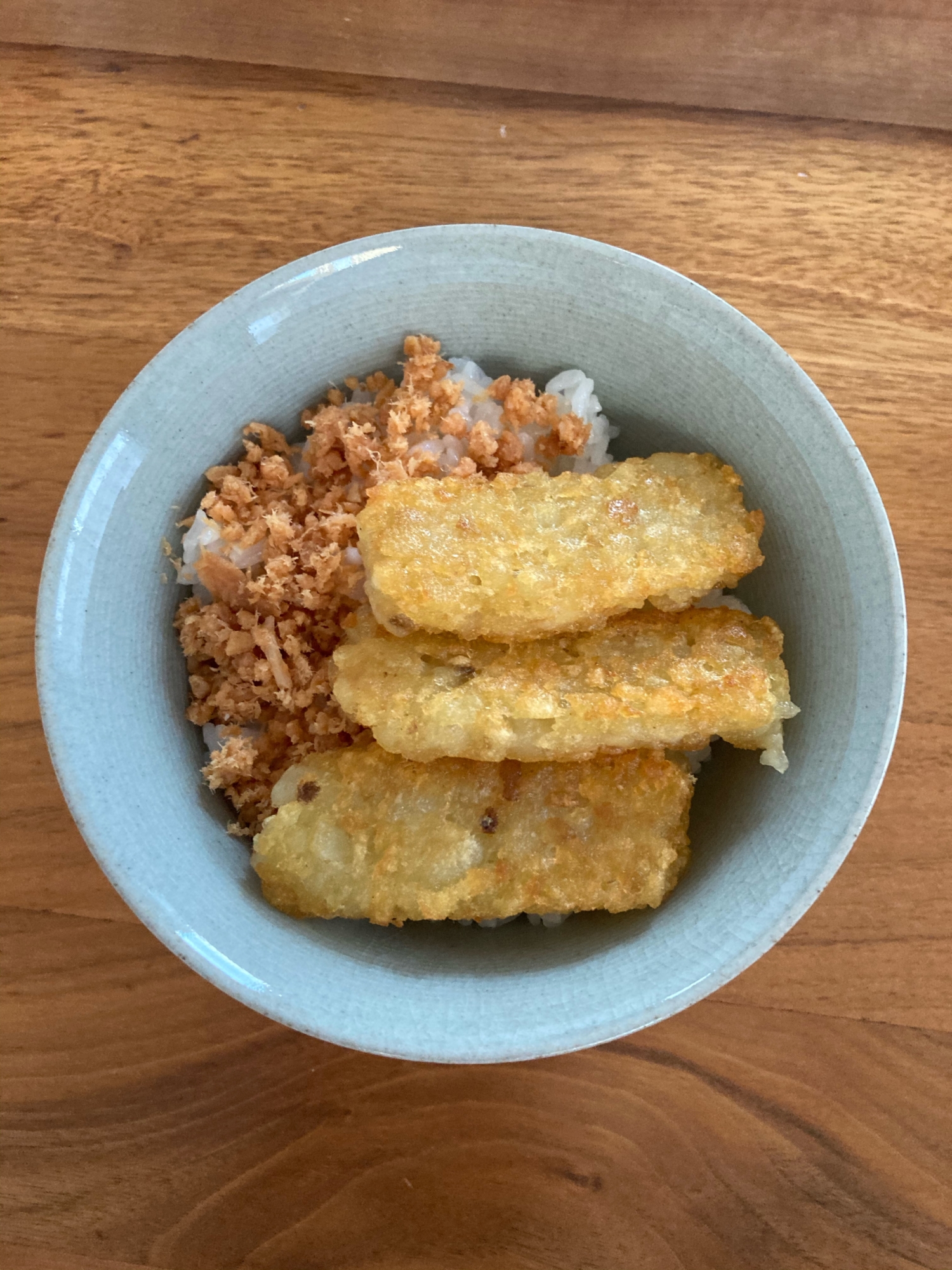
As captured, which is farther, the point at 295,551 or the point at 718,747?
the point at 718,747

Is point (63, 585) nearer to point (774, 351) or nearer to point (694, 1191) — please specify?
point (774, 351)

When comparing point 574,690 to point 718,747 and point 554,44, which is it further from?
point 554,44

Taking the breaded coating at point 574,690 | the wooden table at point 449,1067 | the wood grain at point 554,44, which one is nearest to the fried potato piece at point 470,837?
the breaded coating at point 574,690

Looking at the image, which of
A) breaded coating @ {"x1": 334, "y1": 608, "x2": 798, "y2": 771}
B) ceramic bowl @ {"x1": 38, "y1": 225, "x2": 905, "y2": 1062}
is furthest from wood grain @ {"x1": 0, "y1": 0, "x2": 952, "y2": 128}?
breaded coating @ {"x1": 334, "y1": 608, "x2": 798, "y2": 771}

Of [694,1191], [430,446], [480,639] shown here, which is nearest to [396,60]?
[430,446]

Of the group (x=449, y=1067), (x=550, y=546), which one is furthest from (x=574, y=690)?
(x=449, y=1067)

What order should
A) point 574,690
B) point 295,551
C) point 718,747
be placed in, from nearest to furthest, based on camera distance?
point 574,690, point 295,551, point 718,747

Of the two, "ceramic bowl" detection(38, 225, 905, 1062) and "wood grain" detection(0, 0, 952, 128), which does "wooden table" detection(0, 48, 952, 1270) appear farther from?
"ceramic bowl" detection(38, 225, 905, 1062)
